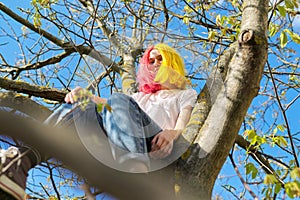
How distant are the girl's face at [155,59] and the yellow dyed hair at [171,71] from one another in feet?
0.20

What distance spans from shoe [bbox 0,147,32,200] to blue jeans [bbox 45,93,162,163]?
0.18 meters

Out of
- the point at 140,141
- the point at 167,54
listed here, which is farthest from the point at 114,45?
the point at 140,141

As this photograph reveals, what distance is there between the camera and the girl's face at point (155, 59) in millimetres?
2596

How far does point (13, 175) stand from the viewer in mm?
1578

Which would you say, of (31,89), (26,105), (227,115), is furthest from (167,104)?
(31,89)

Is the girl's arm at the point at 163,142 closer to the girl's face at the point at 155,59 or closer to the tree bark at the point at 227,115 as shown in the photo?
the tree bark at the point at 227,115

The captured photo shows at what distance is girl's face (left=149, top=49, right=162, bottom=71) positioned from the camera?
2.60 meters

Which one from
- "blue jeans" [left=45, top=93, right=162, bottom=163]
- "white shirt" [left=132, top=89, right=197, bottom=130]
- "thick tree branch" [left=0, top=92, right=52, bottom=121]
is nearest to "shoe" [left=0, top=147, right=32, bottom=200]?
"blue jeans" [left=45, top=93, right=162, bottom=163]

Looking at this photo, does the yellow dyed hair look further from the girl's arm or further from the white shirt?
the girl's arm

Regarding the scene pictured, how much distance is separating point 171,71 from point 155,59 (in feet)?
0.57

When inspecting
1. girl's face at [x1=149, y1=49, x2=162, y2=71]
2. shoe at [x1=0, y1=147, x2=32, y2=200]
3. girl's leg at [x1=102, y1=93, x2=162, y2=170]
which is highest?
girl's face at [x1=149, y1=49, x2=162, y2=71]

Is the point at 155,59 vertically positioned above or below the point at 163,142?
above

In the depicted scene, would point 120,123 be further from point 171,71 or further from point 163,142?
point 171,71

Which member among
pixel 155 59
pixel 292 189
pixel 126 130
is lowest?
pixel 292 189
